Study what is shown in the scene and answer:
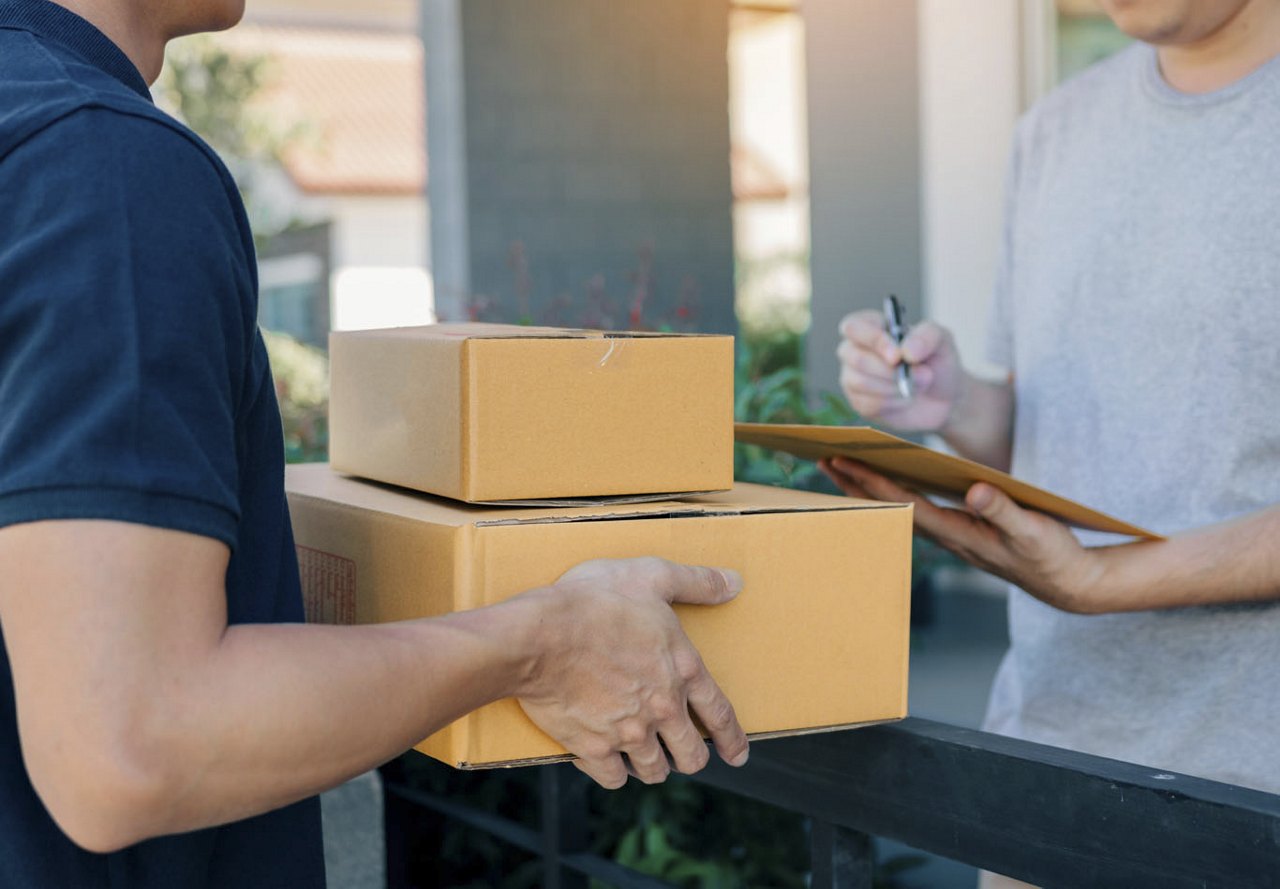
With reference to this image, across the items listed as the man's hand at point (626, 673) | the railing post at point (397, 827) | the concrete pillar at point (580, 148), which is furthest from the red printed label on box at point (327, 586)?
the concrete pillar at point (580, 148)

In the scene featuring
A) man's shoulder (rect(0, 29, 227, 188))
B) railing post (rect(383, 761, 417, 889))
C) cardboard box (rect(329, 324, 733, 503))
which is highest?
man's shoulder (rect(0, 29, 227, 188))

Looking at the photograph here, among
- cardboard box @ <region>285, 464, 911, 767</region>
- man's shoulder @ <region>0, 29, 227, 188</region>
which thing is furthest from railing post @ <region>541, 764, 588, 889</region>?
man's shoulder @ <region>0, 29, 227, 188</region>

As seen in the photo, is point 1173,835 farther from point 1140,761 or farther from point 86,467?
Result: point 86,467

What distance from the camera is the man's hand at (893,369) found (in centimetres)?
179

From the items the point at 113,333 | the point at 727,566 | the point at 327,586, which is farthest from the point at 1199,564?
the point at 113,333

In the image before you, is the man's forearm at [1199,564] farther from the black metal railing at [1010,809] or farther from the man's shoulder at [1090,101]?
the man's shoulder at [1090,101]

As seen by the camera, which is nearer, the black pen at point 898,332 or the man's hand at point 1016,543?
the man's hand at point 1016,543

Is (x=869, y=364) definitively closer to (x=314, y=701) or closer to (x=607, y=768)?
(x=607, y=768)

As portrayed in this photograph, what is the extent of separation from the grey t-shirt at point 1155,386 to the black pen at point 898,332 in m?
0.23

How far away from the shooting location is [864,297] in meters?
5.95

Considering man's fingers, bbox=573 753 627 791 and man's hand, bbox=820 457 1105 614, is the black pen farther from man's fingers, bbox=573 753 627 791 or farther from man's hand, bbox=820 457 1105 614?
man's fingers, bbox=573 753 627 791

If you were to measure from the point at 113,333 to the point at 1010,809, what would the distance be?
2.64ft

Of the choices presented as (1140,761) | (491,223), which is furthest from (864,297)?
(1140,761)

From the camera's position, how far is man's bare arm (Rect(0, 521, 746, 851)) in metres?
0.83
